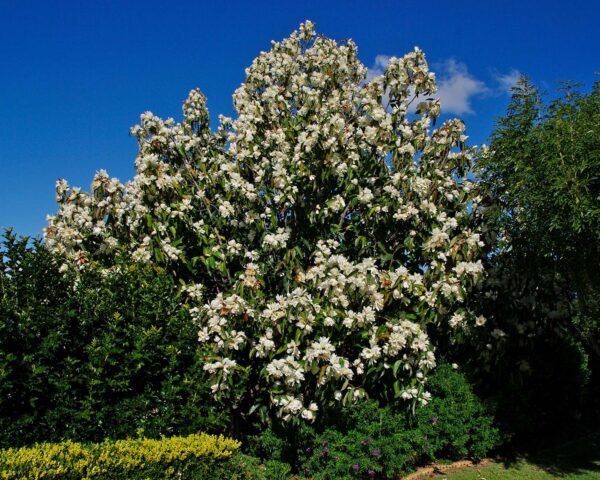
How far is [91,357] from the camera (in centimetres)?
507

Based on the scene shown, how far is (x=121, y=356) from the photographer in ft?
17.6

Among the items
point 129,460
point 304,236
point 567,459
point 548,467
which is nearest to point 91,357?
point 129,460

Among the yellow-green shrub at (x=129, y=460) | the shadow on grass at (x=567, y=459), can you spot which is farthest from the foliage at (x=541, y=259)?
the yellow-green shrub at (x=129, y=460)

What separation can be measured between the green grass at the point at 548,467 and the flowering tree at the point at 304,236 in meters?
1.67

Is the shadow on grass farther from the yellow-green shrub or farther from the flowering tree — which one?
the yellow-green shrub

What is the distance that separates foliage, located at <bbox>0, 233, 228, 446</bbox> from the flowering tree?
448mm

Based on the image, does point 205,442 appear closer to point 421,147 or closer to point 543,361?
point 421,147

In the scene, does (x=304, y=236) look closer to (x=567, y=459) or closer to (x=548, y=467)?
(x=548, y=467)

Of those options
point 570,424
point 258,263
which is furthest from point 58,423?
point 570,424

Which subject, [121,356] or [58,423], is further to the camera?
[121,356]

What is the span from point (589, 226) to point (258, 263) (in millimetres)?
3957

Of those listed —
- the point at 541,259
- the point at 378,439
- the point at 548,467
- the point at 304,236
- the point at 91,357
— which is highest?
the point at 304,236

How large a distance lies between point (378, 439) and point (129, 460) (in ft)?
10.2

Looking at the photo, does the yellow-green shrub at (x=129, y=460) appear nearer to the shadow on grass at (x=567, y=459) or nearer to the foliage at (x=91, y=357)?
the foliage at (x=91, y=357)
